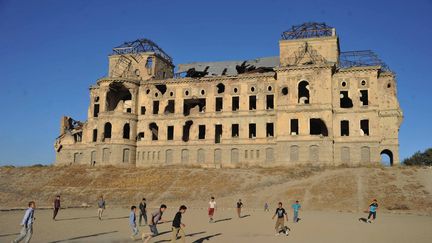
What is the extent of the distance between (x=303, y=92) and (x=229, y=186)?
20768 millimetres

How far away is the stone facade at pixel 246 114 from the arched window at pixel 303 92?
0.46 ft

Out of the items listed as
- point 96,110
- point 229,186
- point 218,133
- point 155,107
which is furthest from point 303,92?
point 96,110

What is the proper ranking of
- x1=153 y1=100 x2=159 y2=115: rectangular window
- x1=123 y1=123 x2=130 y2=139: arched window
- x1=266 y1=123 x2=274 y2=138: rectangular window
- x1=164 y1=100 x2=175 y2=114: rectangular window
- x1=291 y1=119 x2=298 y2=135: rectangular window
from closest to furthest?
1. x1=291 y1=119 x2=298 y2=135: rectangular window
2. x1=266 y1=123 x2=274 y2=138: rectangular window
3. x1=123 y1=123 x2=130 y2=139: arched window
4. x1=164 y1=100 x2=175 y2=114: rectangular window
5. x1=153 y1=100 x2=159 y2=115: rectangular window

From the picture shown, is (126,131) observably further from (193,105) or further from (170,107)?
(193,105)

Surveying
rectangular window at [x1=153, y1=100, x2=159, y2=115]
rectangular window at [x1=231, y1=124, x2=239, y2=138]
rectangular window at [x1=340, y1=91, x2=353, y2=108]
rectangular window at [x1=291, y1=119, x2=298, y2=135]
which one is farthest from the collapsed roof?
rectangular window at [x1=291, y1=119, x2=298, y2=135]

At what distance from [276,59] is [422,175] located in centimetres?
3159

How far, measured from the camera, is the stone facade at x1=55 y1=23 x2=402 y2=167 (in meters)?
58.0

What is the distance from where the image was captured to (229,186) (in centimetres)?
4934

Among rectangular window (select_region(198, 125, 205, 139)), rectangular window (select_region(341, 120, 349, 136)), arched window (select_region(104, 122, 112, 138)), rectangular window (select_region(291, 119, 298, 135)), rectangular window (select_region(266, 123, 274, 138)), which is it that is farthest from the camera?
arched window (select_region(104, 122, 112, 138))

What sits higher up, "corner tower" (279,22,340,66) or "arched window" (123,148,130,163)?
"corner tower" (279,22,340,66)

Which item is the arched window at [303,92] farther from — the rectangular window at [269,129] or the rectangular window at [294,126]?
the rectangular window at [269,129]

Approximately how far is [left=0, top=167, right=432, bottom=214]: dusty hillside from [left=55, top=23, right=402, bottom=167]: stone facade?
5463mm

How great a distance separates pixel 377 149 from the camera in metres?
56.0

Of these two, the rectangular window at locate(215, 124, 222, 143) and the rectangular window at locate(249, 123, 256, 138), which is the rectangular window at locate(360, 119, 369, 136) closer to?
the rectangular window at locate(249, 123, 256, 138)
